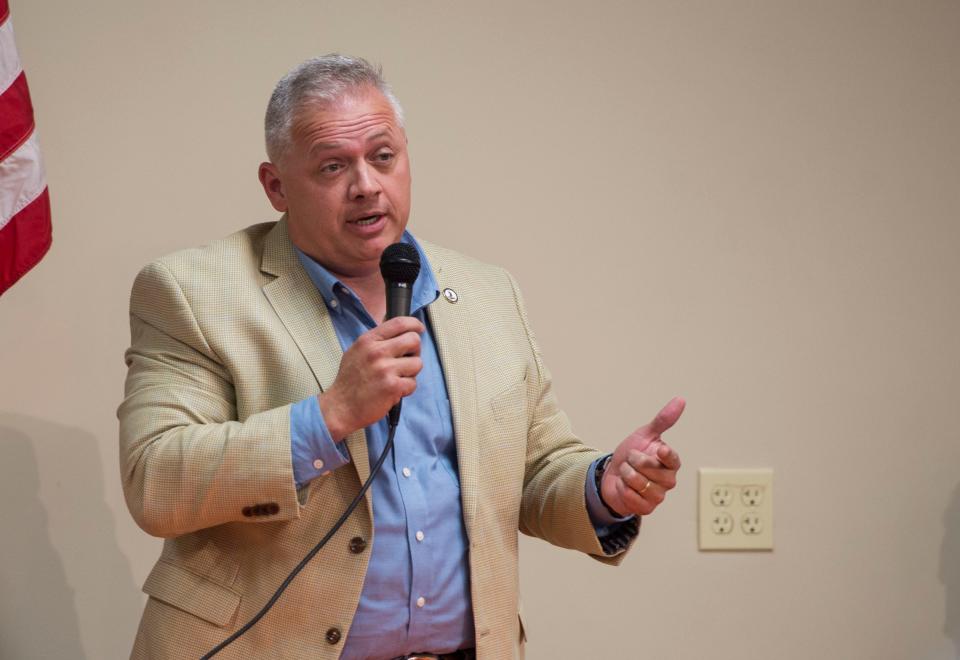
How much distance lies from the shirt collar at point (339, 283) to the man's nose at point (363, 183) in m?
0.11

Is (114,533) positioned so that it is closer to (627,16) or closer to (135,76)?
(135,76)

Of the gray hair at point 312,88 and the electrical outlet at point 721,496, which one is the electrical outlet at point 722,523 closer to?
the electrical outlet at point 721,496

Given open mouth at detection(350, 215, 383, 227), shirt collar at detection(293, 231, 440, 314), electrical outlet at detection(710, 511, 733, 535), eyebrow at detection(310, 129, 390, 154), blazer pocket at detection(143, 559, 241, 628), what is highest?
eyebrow at detection(310, 129, 390, 154)

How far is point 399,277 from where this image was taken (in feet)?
5.54

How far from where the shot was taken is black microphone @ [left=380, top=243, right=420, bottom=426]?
66.3 inches

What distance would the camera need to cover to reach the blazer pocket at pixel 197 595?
1.74m

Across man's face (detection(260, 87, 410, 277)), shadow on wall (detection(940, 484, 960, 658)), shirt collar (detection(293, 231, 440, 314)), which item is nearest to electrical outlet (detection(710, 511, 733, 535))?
shadow on wall (detection(940, 484, 960, 658))

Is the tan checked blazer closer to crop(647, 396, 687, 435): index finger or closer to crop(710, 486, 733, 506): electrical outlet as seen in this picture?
crop(647, 396, 687, 435): index finger

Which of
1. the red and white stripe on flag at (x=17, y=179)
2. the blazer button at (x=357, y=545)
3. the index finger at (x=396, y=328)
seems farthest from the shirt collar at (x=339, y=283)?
the red and white stripe on flag at (x=17, y=179)

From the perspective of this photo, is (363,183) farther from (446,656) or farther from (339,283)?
(446,656)

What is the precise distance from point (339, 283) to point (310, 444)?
365mm

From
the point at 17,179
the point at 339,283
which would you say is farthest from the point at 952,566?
the point at 17,179

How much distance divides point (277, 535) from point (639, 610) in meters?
1.43

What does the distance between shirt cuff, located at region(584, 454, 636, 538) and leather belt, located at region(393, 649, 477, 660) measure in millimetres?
302
